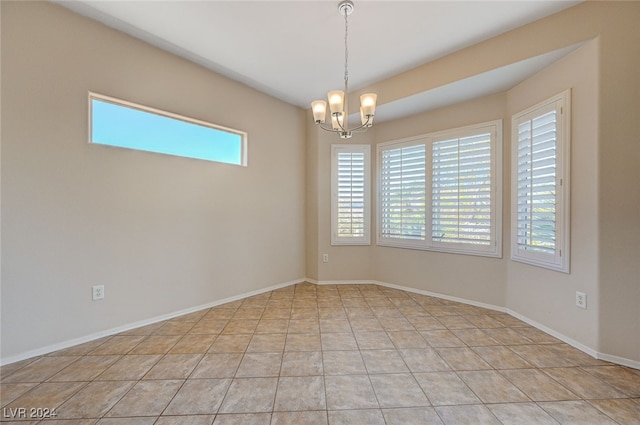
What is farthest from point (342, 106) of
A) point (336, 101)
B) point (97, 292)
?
point (97, 292)

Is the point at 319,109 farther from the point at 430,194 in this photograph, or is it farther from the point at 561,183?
the point at 561,183

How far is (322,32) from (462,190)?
249cm

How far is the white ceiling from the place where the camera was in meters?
2.33

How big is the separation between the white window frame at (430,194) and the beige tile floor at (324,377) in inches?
35.3

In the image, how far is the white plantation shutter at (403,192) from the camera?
3.95 metres

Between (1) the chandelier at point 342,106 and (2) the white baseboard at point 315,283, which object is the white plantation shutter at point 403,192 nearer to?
(2) the white baseboard at point 315,283

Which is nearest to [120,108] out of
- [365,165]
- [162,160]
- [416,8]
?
[162,160]

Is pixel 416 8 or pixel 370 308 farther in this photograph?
pixel 370 308

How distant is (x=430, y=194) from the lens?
3.84 metres

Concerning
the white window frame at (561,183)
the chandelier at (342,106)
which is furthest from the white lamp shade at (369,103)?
the white window frame at (561,183)

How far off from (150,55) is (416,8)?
263cm

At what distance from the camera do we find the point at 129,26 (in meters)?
2.60

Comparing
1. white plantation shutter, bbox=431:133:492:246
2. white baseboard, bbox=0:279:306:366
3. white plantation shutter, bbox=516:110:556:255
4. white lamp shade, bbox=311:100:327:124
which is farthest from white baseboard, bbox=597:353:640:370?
white baseboard, bbox=0:279:306:366

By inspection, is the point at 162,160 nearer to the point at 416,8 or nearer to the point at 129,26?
the point at 129,26
